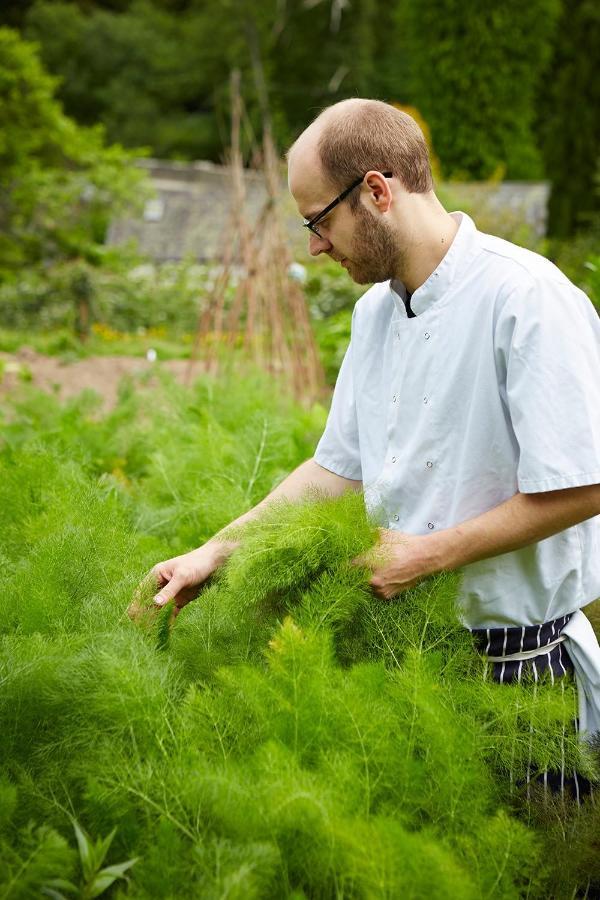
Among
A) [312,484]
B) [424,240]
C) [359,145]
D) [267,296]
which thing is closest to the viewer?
[359,145]

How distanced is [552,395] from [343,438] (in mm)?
643

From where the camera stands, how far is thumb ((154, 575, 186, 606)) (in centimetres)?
193

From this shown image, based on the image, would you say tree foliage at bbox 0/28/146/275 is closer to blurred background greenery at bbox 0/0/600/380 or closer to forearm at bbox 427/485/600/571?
blurred background greenery at bbox 0/0/600/380

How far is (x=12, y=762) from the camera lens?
1597 mm

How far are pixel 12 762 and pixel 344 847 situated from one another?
59 cm

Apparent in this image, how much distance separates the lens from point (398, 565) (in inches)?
71.8

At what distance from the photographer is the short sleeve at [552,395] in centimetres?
175

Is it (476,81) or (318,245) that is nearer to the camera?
(318,245)

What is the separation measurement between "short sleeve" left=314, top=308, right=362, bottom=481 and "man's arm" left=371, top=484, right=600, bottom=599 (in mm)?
465

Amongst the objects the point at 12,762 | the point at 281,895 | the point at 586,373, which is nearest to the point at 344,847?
the point at 281,895

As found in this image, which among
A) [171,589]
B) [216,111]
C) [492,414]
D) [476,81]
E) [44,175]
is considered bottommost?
[44,175]

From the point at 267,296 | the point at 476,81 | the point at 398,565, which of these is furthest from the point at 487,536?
the point at 476,81

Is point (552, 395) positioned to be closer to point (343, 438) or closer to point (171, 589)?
point (343, 438)

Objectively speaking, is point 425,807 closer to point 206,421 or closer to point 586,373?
point 586,373
